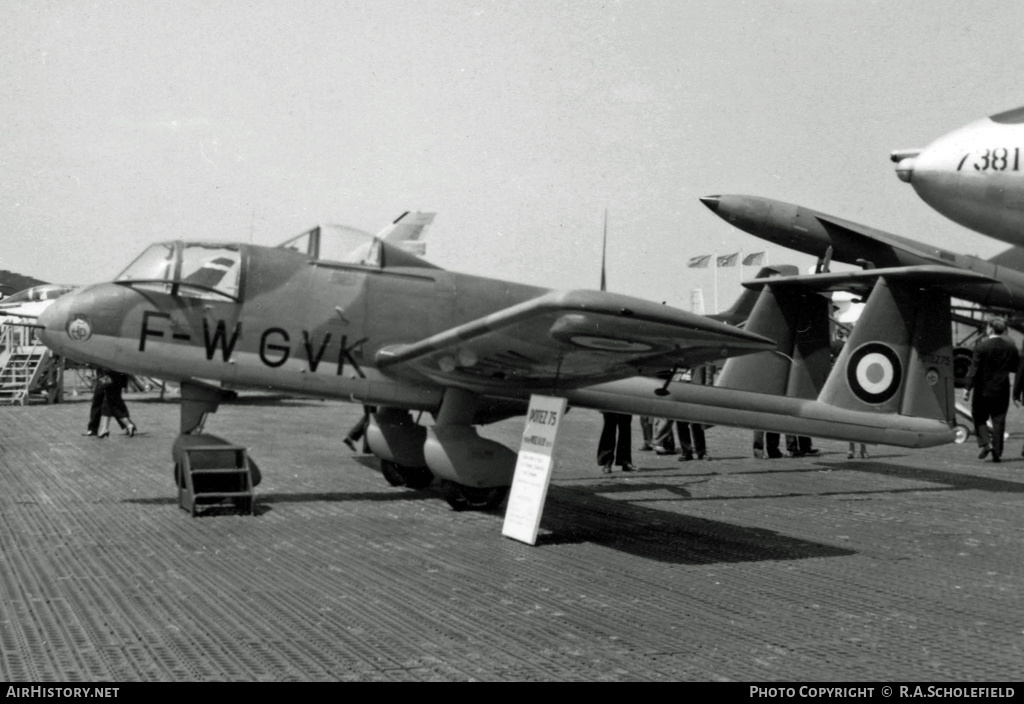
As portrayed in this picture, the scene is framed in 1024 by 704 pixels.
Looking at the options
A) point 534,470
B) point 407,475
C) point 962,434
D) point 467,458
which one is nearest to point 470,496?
point 467,458

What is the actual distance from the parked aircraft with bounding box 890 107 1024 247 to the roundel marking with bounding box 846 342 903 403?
641cm

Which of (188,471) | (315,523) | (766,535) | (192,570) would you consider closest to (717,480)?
(766,535)

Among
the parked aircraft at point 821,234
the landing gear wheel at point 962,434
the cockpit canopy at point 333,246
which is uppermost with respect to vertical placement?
the parked aircraft at point 821,234

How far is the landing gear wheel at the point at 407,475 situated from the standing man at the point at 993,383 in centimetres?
952

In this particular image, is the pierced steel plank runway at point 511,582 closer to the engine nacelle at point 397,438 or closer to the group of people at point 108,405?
the engine nacelle at point 397,438

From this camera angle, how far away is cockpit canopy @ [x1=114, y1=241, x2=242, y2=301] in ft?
32.4

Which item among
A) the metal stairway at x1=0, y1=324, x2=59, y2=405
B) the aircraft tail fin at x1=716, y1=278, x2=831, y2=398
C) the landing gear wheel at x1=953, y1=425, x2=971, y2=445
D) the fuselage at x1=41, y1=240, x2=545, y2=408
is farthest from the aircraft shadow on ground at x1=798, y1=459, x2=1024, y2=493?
the metal stairway at x1=0, y1=324, x2=59, y2=405

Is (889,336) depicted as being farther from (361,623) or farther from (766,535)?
(361,623)

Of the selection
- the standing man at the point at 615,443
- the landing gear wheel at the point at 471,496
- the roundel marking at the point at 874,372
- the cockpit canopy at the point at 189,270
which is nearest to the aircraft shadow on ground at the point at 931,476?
the roundel marking at the point at 874,372

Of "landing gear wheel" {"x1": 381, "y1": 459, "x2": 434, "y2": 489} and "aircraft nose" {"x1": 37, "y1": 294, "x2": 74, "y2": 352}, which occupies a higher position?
"aircraft nose" {"x1": 37, "y1": 294, "x2": 74, "y2": 352}

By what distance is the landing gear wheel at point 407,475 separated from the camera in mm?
11492

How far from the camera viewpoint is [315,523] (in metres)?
9.16

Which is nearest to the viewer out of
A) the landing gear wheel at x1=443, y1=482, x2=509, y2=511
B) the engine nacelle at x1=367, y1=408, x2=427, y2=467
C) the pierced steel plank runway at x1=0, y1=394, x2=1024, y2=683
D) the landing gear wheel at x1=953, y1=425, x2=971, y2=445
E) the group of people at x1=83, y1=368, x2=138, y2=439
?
the pierced steel plank runway at x1=0, y1=394, x2=1024, y2=683

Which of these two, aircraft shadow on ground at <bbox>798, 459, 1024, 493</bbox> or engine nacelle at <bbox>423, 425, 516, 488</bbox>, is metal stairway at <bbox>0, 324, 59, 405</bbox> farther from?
aircraft shadow on ground at <bbox>798, 459, 1024, 493</bbox>
